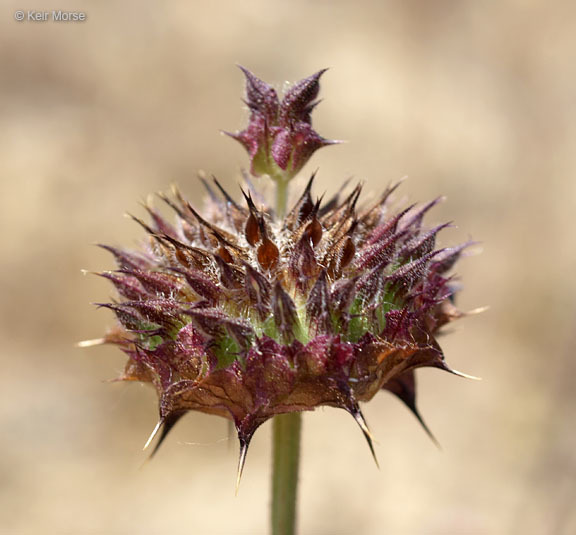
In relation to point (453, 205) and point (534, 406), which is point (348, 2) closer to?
point (453, 205)

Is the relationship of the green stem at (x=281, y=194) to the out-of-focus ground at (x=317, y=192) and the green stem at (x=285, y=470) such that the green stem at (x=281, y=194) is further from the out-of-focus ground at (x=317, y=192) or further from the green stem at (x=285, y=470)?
the out-of-focus ground at (x=317, y=192)

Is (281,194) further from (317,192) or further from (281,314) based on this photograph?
(317,192)

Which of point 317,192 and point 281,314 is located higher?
point 317,192

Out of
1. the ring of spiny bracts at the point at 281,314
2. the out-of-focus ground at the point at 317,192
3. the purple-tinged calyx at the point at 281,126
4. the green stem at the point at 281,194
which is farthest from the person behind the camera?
the out-of-focus ground at the point at 317,192

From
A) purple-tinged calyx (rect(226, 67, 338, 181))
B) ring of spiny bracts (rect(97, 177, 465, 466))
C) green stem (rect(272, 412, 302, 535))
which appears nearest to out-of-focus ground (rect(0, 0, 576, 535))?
green stem (rect(272, 412, 302, 535))

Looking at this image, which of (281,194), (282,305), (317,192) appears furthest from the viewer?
(317,192)

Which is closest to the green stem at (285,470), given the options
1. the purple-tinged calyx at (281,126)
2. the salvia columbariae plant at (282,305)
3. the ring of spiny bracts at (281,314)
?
the salvia columbariae plant at (282,305)

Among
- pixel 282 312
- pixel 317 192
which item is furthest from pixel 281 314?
pixel 317 192

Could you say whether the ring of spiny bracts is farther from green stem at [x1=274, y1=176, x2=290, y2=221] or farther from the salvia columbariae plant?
green stem at [x1=274, y1=176, x2=290, y2=221]
